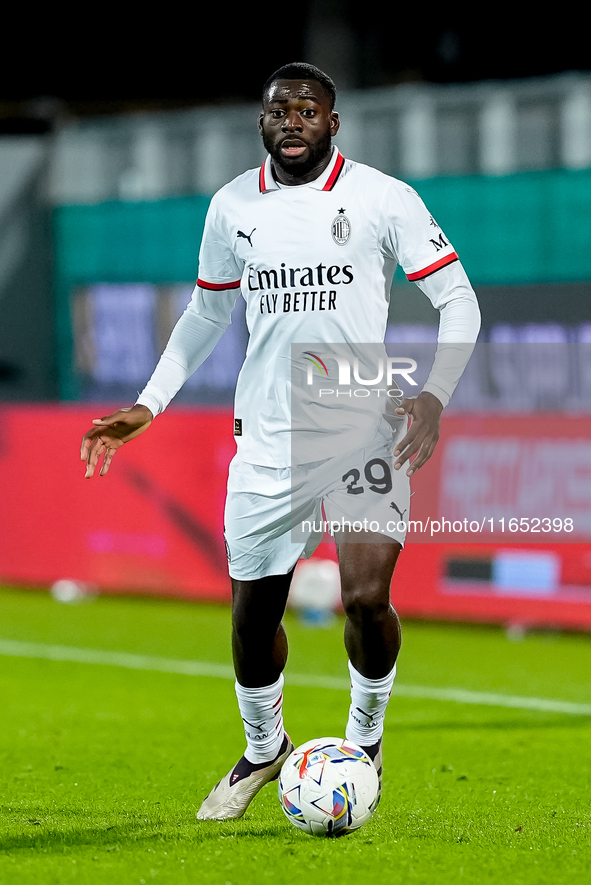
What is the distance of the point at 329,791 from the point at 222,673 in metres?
3.68

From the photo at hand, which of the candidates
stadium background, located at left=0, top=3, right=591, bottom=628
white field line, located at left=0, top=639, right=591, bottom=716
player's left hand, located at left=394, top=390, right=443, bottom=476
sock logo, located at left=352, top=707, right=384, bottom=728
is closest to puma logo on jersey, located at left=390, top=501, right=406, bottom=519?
player's left hand, located at left=394, top=390, right=443, bottom=476

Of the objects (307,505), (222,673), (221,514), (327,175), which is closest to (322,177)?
(327,175)

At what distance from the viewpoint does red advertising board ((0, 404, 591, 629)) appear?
870 centimetres

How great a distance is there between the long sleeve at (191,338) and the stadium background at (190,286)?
4.49 m

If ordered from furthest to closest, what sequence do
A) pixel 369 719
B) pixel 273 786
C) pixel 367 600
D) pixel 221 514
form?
pixel 221 514 → pixel 273 786 → pixel 369 719 → pixel 367 600

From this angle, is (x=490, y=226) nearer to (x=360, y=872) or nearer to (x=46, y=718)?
(x=46, y=718)

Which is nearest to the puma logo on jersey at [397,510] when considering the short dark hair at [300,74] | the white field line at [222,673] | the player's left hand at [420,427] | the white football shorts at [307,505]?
the white football shorts at [307,505]

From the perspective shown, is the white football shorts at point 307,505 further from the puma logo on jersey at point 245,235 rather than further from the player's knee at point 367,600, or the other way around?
the puma logo on jersey at point 245,235

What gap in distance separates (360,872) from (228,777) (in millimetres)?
799

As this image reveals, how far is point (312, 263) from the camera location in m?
4.16

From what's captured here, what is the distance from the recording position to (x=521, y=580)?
882 centimetres

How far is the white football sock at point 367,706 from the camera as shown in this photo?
14.1ft

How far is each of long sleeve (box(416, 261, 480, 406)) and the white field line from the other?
3.04 metres

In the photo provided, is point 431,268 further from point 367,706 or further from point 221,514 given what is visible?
point 221,514
